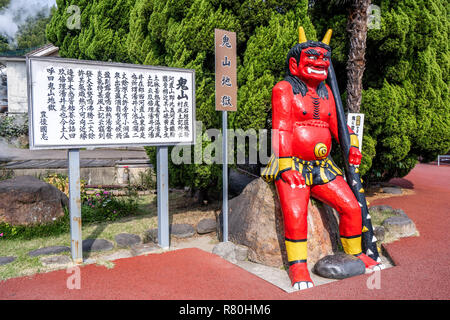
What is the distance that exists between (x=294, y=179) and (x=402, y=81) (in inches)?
218

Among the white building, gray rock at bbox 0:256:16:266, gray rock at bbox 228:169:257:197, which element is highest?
the white building

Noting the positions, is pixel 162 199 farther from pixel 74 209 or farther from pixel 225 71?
pixel 225 71

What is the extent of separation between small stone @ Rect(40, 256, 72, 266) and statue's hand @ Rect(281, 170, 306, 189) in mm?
2974

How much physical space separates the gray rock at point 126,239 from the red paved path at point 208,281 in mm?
693

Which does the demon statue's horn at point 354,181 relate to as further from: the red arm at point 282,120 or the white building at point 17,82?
the white building at point 17,82

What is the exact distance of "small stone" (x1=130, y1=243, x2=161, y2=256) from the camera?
514 centimetres

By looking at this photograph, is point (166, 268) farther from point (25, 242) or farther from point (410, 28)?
point (410, 28)

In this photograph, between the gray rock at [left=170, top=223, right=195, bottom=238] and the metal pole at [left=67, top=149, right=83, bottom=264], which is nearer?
the metal pole at [left=67, top=149, right=83, bottom=264]

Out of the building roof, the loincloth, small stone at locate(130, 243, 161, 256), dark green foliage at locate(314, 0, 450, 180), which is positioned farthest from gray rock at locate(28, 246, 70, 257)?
the building roof

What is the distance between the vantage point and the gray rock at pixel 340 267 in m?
4.19

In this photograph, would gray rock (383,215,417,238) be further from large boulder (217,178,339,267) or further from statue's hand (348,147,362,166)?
statue's hand (348,147,362,166)
